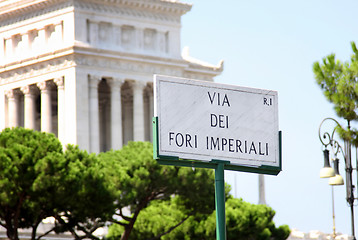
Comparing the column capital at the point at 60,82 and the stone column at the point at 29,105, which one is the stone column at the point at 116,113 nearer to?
the column capital at the point at 60,82

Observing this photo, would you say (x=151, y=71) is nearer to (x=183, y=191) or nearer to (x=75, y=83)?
(x=75, y=83)

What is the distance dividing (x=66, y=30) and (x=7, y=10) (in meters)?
8.59

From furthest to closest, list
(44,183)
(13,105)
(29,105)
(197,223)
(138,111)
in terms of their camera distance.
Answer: (13,105) → (138,111) → (29,105) → (197,223) → (44,183)

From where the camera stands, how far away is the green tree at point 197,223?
219 feet

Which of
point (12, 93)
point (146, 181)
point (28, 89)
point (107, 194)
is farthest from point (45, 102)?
point (107, 194)

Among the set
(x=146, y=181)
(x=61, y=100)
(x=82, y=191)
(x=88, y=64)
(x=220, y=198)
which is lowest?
(x=220, y=198)

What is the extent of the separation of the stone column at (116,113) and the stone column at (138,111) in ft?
5.34

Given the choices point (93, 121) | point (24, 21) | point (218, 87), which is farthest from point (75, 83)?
point (218, 87)

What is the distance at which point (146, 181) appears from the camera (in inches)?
2419

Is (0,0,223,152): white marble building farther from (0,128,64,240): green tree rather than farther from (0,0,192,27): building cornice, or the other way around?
(0,128,64,240): green tree

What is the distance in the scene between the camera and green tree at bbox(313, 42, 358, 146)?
33781 mm

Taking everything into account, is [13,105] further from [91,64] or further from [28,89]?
[91,64]

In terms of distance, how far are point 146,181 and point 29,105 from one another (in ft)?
101

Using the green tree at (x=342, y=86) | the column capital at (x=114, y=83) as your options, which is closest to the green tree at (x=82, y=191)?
the green tree at (x=342, y=86)
